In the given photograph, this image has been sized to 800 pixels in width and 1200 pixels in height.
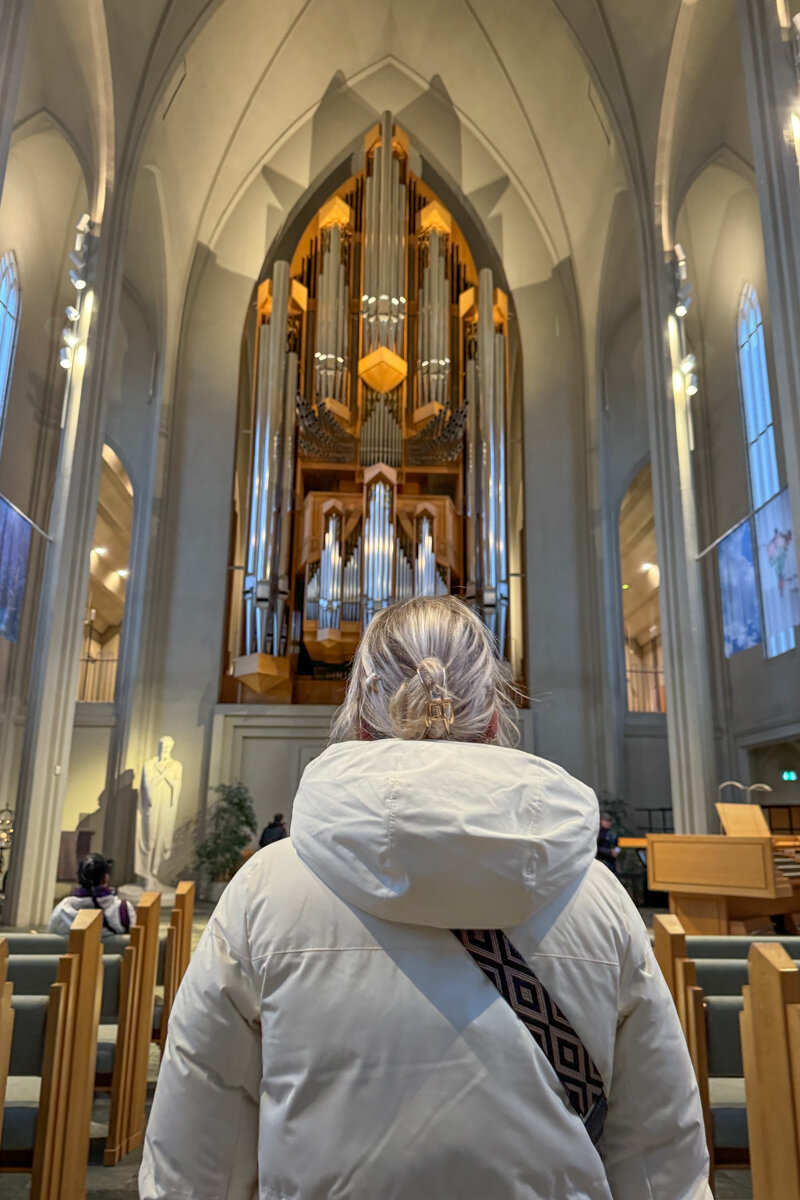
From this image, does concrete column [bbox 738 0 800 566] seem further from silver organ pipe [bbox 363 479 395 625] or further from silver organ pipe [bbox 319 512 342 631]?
silver organ pipe [bbox 319 512 342 631]

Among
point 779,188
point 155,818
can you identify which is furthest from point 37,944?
point 155,818

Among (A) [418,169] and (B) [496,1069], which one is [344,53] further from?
(B) [496,1069]

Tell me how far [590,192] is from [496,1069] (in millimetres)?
12931

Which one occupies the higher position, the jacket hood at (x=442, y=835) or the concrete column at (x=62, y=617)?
the concrete column at (x=62, y=617)

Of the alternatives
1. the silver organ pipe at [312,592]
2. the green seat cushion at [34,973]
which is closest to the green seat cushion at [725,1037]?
the green seat cushion at [34,973]

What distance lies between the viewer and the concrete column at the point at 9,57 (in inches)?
239

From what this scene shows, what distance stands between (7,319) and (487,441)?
6.08m

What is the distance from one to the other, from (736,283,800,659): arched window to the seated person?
710 centimetres

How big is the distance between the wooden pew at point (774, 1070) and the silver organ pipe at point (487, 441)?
8582 millimetres

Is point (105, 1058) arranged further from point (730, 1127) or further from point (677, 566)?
point (677, 566)

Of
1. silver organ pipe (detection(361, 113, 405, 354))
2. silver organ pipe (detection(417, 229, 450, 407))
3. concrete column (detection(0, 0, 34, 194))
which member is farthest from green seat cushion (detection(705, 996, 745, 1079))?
silver organ pipe (detection(361, 113, 405, 354))

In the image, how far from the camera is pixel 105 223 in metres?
9.23

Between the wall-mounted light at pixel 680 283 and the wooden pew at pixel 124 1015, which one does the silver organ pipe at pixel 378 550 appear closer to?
the wall-mounted light at pixel 680 283

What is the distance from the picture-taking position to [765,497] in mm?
10367
